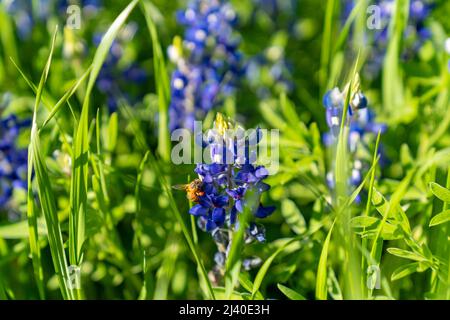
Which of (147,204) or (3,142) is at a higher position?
(3,142)

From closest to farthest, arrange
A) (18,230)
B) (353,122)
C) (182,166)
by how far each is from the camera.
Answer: (18,230), (353,122), (182,166)

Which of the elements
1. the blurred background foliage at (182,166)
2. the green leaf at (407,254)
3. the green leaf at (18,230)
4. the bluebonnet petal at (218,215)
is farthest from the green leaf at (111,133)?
the green leaf at (407,254)

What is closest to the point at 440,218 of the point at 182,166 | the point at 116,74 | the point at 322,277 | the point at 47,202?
the point at 322,277

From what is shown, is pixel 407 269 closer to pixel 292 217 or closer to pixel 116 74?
pixel 292 217

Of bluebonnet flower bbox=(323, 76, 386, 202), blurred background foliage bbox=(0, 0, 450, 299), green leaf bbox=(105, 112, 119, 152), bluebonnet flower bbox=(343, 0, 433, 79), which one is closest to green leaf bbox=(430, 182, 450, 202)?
blurred background foliage bbox=(0, 0, 450, 299)

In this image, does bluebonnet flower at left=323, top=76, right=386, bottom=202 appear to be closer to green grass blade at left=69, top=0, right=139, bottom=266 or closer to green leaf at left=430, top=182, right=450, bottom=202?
green leaf at left=430, top=182, right=450, bottom=202
